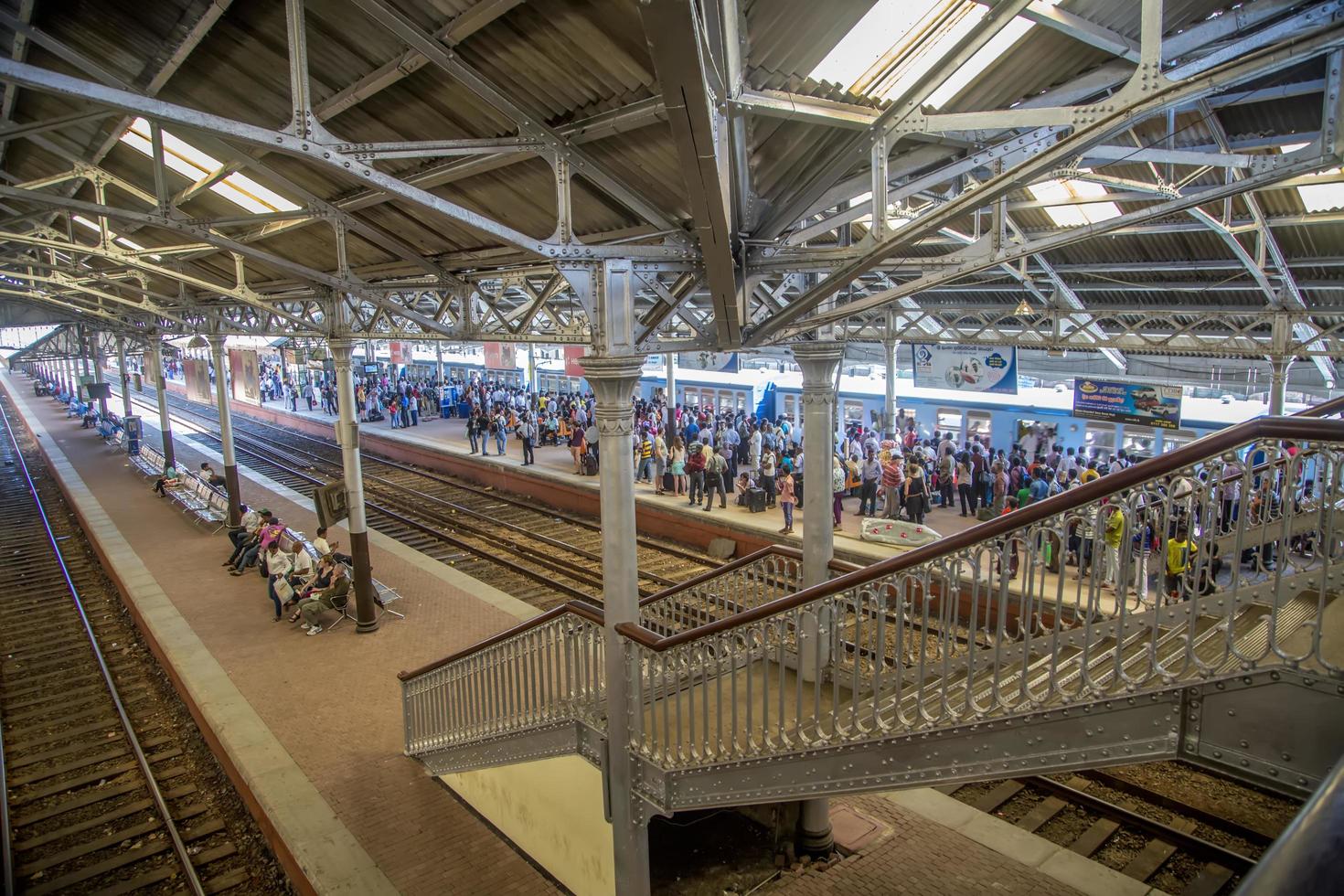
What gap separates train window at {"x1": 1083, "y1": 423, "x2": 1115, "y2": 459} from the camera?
60.1ft

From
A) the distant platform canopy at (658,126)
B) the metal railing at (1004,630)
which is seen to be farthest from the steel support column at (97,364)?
the metal railing at (1004,630)

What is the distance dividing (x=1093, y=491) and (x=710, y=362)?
79.2ft

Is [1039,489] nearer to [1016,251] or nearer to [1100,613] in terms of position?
[1016,251]

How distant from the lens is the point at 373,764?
886cm

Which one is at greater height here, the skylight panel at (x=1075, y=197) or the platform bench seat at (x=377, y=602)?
the skylight panel at (x=1075, y=197)

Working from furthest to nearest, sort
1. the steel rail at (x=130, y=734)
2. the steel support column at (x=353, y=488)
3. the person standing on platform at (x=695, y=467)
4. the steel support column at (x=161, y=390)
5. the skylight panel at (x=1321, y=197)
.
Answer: the steel support column at (x=161, y=390), the person standing on platform at (x=695, y=467), the steel support column at (x=353, y=488), the skylight panel at (x=1321, y=197), the steel rail at (x=130, y=734)

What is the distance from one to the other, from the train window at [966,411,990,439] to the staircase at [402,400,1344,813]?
48.8ft

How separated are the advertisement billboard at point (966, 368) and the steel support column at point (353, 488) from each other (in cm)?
1294

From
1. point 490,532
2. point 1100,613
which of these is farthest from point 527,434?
point 1100,613

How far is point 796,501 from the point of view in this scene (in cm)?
1617

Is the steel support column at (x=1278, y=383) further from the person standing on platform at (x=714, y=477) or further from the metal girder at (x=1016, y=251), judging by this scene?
the person standing on platform at (x=714, y=477)

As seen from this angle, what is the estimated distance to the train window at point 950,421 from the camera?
820 inches

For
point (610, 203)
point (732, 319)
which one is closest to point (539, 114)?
point (610, 203)

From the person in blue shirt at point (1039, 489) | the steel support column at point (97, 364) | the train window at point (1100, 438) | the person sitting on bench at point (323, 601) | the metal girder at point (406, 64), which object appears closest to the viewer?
the metal girder at point (406, 64)
